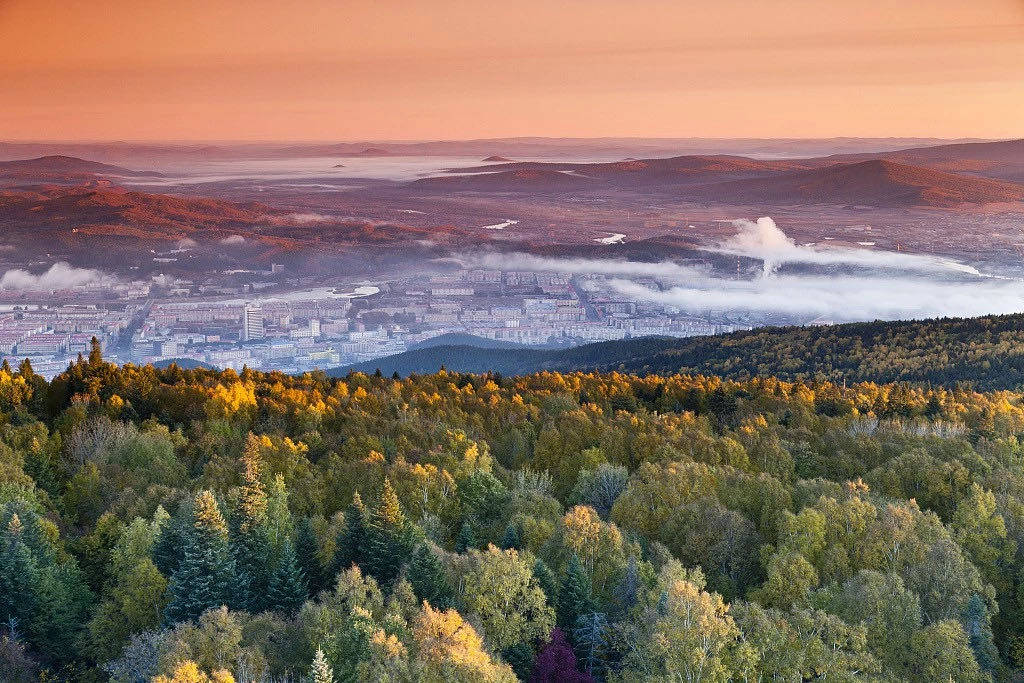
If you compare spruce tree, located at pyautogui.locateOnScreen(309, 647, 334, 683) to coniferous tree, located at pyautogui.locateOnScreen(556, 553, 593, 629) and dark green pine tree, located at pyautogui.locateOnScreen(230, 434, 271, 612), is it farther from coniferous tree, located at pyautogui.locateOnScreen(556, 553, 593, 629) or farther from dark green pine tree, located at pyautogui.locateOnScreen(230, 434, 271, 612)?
dark green pine tree, located at pyautogui.locateOnScreen(230, 434, 271, 612)

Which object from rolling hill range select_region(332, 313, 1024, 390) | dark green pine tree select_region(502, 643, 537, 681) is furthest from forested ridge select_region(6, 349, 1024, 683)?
rolling hill range select_region(332, 313, 1024, 390)

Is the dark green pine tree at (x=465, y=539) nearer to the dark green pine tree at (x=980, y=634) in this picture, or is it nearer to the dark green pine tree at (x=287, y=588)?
the dark green pine tree at (x=287, y=588)

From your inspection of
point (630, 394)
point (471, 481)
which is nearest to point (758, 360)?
point (630, 394)

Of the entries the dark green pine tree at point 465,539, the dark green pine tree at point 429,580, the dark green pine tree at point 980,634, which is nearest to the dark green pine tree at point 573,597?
the dark green pine tree at point 429,580

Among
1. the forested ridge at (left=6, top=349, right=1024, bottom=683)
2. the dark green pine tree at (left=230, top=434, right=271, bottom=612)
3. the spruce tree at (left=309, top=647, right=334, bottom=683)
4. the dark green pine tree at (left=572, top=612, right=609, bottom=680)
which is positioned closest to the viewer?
the spruce tree at (left=309, top=647, right=334, bottom=683)

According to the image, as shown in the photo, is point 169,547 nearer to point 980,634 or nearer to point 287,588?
point 287,588

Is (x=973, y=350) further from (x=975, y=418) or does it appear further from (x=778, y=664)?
(x=778, y=664)

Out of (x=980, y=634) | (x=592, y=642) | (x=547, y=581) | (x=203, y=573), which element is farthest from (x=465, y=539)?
(x=980, y=634)
